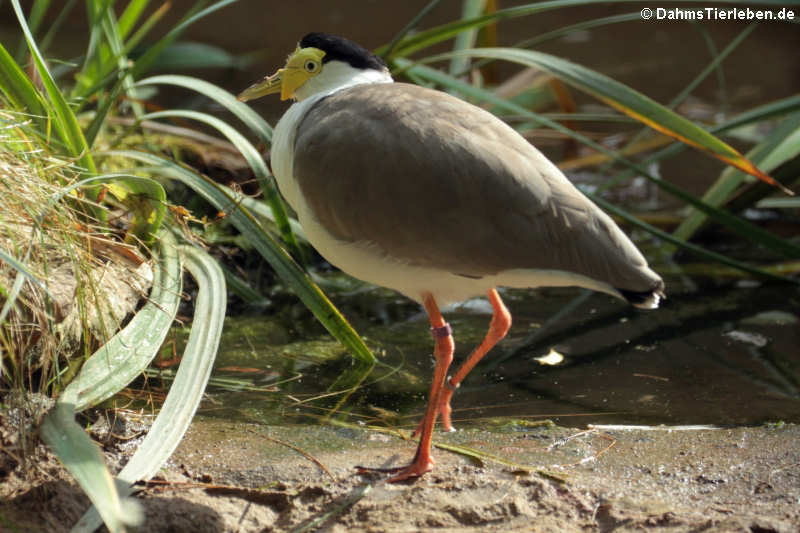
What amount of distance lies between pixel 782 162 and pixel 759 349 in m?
1.06

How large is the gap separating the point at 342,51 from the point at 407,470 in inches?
59.2

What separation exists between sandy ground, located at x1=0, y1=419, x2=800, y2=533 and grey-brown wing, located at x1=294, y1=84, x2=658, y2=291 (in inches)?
22.4

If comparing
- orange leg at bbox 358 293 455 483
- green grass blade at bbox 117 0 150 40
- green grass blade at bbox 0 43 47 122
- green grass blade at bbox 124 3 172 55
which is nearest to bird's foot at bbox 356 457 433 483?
orange leg at bbox 358 293 455 483

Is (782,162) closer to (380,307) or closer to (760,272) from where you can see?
(760,272)

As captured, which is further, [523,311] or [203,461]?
[523,311]

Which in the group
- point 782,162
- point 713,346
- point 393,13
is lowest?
point 713,346

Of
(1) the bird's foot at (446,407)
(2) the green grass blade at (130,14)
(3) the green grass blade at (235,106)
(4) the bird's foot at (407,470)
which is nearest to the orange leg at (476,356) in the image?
(1) the bird's foot at (446,407)

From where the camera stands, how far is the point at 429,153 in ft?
9.67

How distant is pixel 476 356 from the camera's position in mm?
3449

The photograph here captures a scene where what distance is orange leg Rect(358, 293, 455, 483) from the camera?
2.89 meters

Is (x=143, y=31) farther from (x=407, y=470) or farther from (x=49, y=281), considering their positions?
(x=407, y=470)

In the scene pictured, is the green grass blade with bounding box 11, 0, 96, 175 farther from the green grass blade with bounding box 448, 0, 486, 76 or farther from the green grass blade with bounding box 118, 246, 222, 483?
the green grass blade with bounding box 448, 0, 486, 76

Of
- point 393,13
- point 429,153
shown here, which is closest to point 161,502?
point 429,153

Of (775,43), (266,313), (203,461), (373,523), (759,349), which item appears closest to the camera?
(373,523)
